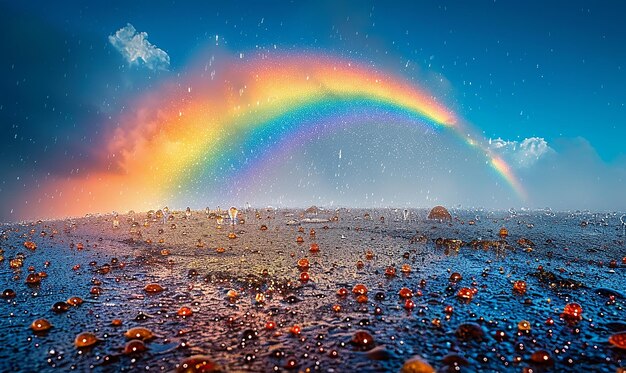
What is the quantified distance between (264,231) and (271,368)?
44.6 ft

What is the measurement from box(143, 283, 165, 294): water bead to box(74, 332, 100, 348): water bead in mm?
2370

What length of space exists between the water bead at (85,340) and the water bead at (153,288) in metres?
2.37

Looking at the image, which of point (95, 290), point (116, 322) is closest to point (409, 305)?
point (116, 322)

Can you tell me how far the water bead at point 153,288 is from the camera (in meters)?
7.02

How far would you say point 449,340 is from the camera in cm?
462

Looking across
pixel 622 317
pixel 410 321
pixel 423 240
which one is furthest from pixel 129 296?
pixel 423 240

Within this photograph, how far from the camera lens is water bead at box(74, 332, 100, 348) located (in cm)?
445

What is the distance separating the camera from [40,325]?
199 inches

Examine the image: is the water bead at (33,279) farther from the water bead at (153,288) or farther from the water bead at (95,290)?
the water bead at (153,288)

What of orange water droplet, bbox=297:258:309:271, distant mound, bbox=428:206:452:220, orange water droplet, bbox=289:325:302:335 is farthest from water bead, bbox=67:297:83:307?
distant mound, bbox=428:206:452:220

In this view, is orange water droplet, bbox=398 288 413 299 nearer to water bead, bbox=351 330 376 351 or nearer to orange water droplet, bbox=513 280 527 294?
water bead, bbox=351 330 376 351

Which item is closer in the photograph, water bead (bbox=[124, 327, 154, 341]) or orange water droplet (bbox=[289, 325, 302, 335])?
water bead (bbox=[124, 327, 154, 341])

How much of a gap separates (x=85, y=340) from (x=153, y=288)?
264 cm

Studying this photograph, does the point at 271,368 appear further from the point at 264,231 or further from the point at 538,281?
the point at 264,231
